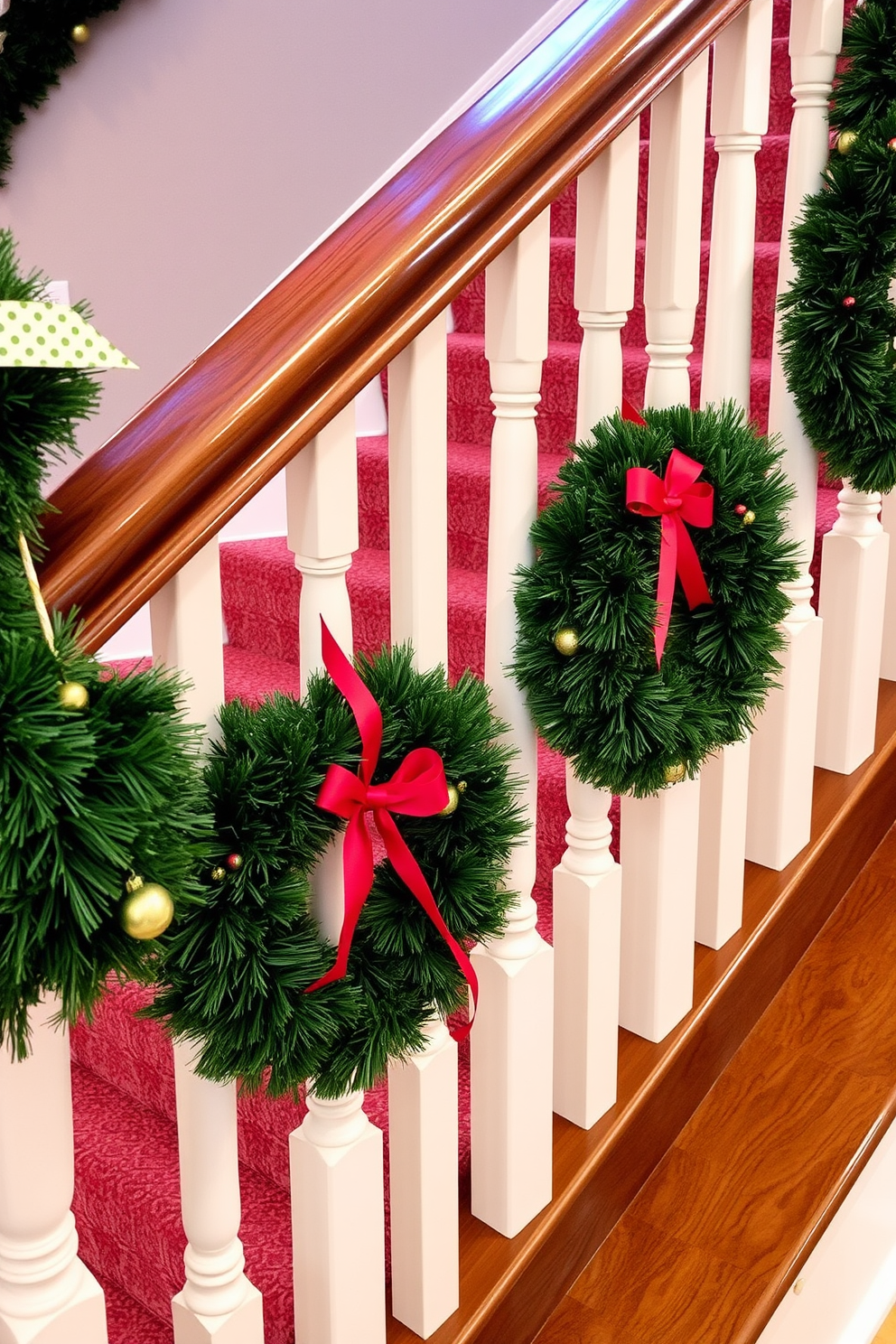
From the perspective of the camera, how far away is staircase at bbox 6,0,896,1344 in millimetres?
1274

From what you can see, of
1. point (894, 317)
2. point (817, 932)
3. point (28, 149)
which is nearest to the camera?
point (894, 317)

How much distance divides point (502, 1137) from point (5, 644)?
2.44 feet

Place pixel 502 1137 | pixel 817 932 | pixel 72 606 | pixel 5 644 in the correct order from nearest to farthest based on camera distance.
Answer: pixel 5 644, pixel 72 606, pixel 502 1137, pixel 817 932

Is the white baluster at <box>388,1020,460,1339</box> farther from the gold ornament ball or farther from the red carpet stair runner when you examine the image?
the gold ornament ball

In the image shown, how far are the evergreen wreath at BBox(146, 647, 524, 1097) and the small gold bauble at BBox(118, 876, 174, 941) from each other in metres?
0.15

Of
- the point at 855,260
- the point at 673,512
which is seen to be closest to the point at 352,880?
the point at 673,512

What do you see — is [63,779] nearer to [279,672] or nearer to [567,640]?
[567,640]

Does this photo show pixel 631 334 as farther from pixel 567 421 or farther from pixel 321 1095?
pixel 321 1095

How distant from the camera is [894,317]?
4.25ft

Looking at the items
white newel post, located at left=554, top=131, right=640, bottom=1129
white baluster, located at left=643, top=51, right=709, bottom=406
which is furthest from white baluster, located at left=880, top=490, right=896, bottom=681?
white newel post, located at left=554, top=131, right=640, bottom=1129

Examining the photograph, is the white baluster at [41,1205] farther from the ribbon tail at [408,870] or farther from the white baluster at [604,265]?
the white baluster at [604,265]

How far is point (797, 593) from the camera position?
1454mm

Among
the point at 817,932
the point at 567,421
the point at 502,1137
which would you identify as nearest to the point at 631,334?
→ the point at 567,421

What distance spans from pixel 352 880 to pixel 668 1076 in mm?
654
